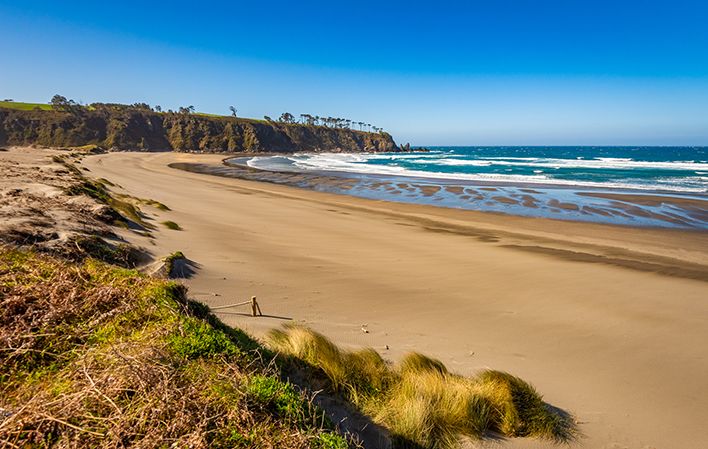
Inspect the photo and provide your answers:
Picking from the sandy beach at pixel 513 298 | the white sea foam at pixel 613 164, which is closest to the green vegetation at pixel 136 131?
the white sea foam at pixel 613 164

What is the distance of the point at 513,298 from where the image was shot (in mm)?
8586

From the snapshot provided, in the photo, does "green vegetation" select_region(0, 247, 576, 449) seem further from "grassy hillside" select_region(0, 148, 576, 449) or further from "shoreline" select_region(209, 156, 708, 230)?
"shoreline" select_region(209, 156, 708, 230)

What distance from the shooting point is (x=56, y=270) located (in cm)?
385

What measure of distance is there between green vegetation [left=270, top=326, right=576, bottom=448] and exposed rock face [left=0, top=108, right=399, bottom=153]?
112 meters

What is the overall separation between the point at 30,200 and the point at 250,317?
770cm

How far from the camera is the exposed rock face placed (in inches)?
3501

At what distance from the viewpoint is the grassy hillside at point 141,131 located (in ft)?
292

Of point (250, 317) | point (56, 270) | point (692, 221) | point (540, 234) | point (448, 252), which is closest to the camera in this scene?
point (56, 270)

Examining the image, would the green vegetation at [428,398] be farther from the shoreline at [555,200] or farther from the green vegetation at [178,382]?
the shoreline at [555,200]

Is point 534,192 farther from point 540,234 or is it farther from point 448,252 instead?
point 448,252

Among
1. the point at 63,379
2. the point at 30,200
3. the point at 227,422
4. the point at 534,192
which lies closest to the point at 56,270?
the point at 63,379

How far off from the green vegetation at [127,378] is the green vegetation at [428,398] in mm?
854

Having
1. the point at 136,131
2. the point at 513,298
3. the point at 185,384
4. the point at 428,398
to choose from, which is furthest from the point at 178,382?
the point at 136,131

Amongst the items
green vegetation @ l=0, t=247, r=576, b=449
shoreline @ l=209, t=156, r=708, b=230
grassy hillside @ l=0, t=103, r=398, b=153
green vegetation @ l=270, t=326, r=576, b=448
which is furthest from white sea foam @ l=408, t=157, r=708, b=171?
grassy hillside @ l=0, t=103, r=398, b=153
